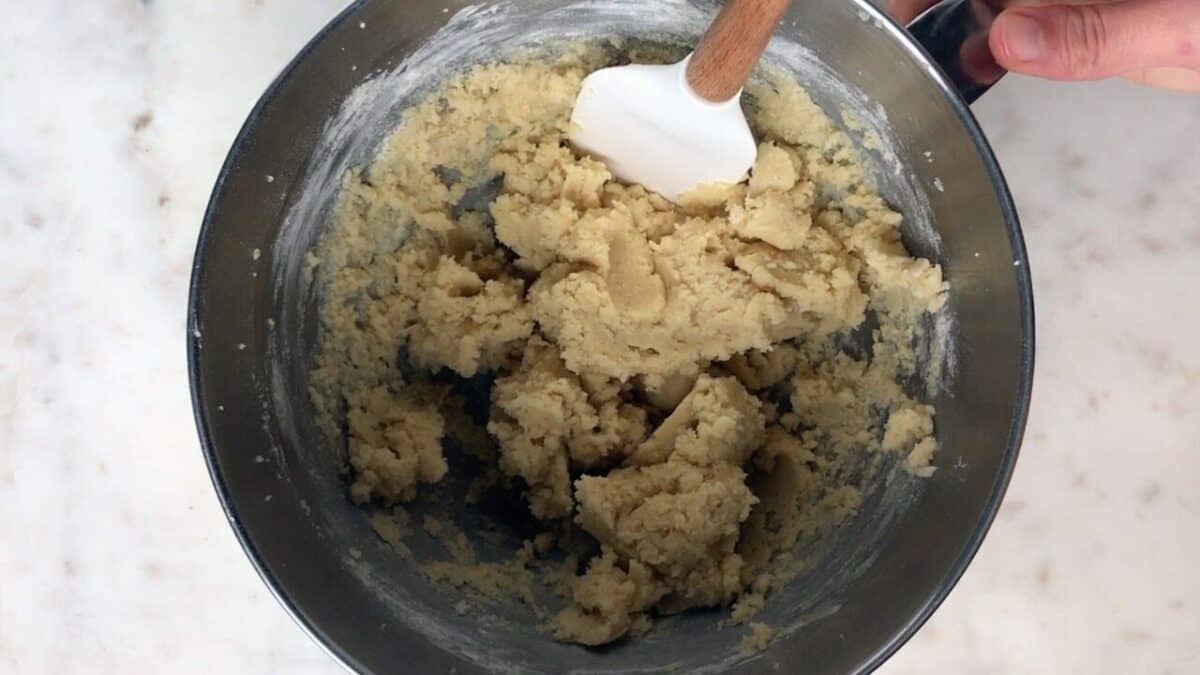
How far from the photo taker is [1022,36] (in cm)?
107

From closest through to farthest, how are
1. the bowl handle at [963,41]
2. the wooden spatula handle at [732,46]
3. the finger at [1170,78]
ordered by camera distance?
the wooden spatula handle at [732,46] < the bowl handle at [963,41] < the finger at [1170,78]

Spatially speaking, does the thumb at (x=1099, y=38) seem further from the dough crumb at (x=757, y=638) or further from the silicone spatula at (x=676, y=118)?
the dough crumb at (x=757, y=638)

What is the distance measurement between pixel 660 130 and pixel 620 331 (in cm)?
26

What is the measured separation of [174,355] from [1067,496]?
52.2 inches

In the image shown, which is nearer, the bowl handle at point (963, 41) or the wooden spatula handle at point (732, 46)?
the wooden spatula handle at point (732, 46)

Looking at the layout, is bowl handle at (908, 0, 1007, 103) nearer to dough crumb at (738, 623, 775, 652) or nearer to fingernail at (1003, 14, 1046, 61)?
fingernail at (1003, 14, 1046, 61)

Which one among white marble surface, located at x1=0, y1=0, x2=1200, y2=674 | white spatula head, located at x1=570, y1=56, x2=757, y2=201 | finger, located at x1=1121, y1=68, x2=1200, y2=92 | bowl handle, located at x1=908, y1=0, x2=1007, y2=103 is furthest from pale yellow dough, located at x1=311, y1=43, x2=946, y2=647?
finger, located at x1=1121, y1=68, x2=1200, y2=92

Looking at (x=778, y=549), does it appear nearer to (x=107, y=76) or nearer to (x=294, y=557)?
(x=294, y=557)

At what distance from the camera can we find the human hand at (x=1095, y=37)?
1.08 meters

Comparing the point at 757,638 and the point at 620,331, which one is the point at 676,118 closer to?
the point at 620,331

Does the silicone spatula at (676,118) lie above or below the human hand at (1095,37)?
above

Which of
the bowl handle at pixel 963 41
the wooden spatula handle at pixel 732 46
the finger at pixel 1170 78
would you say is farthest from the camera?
the finger at pixel 1170 78

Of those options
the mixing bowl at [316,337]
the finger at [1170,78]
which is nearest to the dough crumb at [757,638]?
the mixing bowl at [316,337]

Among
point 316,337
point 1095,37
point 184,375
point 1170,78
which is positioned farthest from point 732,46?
point 184,375
